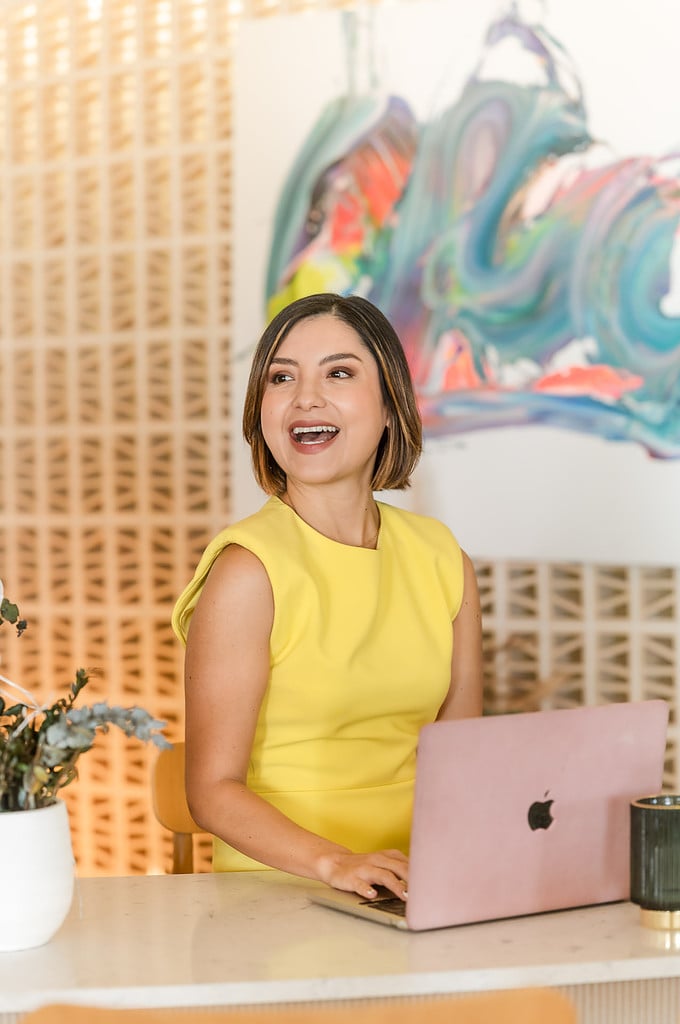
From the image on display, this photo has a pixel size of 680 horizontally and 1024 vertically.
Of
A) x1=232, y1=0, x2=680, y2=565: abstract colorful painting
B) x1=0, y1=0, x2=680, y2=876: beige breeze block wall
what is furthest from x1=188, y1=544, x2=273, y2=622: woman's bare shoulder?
x1=0, y1=0, x2=680, y2=876: beige breeze block wall

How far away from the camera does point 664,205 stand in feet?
8.78

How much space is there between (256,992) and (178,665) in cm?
205

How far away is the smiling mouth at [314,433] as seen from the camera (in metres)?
1.89

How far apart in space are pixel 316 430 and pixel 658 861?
0.79 m

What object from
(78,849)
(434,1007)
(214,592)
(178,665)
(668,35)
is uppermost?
(668,35)

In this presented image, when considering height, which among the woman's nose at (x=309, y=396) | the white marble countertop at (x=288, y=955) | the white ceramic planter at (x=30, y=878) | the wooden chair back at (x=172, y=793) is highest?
the woman's nose at (x=309, y=396)

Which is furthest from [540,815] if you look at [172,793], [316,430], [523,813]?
[172,793]

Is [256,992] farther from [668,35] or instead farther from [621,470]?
[668,35]

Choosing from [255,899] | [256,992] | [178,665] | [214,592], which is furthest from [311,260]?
[256,992]

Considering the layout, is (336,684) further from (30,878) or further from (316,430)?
(30,878)

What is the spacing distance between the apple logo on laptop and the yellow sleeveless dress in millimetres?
461

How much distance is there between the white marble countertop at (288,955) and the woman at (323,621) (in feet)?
0.73

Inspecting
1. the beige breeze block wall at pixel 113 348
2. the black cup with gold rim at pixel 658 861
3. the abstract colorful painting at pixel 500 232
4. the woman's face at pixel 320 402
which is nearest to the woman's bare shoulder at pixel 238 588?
the woman's face at pixel 320 402

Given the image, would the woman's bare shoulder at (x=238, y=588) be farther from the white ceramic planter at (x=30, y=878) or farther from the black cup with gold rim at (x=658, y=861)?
the black cup with gold rim at (x=658, y=861)
